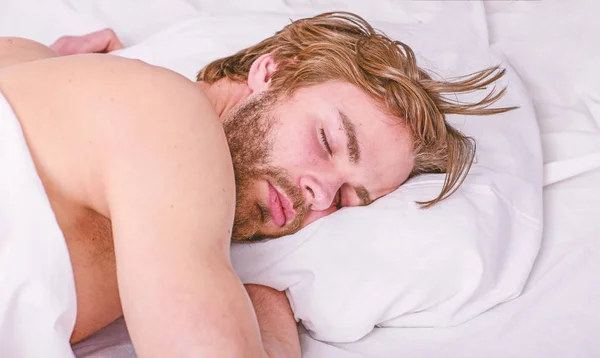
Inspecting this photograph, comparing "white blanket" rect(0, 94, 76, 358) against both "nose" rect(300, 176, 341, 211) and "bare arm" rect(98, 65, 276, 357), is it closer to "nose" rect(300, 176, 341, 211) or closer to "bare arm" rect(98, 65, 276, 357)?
"bare arm" rect(98, 65, 276, 357)

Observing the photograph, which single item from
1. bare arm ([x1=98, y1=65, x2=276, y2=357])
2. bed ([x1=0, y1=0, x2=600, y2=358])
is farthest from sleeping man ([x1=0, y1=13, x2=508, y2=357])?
bed ([x1=0, y1=0, x2=600, y2=358])

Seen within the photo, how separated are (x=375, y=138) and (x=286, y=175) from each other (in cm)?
17

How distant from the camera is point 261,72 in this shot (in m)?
1.51

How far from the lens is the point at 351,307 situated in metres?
1.29

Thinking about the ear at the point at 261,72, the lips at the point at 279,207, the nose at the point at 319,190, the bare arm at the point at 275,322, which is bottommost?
the bare arm at the point at 275,322

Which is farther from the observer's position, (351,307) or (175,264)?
(351,307)

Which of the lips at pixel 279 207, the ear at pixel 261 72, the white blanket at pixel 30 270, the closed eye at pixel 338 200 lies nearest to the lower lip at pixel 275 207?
the lips at pixel 279 207

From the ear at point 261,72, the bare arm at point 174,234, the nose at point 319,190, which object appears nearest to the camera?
the bare arm at point 174,234

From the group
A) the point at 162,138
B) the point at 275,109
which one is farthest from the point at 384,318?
the point at 162,138

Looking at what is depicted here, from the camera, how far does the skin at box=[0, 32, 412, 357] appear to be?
97 cm

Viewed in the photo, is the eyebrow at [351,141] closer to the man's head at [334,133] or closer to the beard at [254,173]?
the man's head at [334,133]

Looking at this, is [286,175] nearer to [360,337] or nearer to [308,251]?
[308,251]

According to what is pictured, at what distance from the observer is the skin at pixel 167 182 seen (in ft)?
3.17

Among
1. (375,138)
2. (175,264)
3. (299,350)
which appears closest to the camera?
(175,264)
